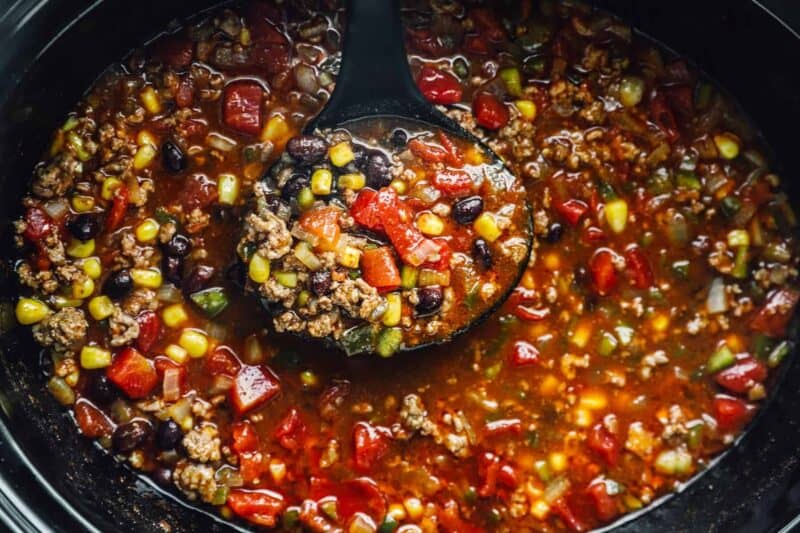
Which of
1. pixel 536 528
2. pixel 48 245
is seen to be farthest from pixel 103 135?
pixel 536 528

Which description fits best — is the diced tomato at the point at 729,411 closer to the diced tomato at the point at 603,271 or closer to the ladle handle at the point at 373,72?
the diced tomato at the point at 603,271

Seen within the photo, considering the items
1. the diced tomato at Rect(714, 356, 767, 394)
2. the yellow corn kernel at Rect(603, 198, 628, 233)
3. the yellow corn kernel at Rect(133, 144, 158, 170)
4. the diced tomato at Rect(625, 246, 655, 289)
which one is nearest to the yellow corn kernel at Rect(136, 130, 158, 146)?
the yellow corn kernel at Rect(133, 144, 158, 170)

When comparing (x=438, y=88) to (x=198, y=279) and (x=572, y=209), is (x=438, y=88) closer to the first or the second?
(x=572, y=209)

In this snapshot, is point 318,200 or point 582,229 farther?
point 582,229

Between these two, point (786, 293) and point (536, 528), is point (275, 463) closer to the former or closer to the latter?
point (536, 528)

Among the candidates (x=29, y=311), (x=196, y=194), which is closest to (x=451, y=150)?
(x=196, y=194)
